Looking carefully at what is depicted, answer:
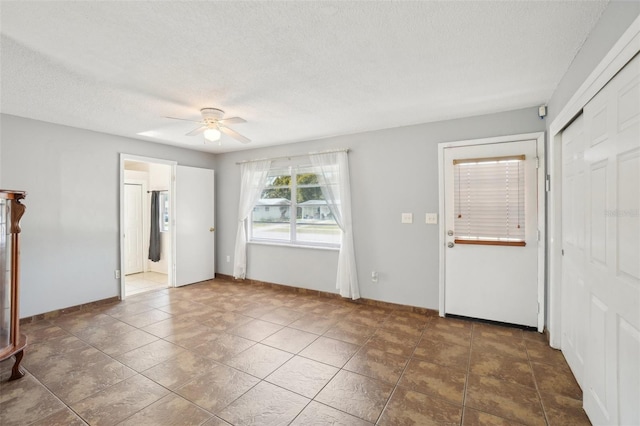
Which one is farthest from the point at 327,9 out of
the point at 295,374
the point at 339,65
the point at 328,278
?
the point at 328,278

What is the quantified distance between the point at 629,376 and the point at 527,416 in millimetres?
751

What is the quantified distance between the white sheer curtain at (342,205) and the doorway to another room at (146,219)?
3365mm

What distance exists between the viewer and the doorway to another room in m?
5.84

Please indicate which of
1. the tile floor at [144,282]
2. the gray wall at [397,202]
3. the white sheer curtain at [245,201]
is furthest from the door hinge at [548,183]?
the tile floor at [144,282]

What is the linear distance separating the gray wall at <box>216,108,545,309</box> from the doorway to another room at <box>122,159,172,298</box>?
10.3ft

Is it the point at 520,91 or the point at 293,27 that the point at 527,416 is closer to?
the point at 520,91

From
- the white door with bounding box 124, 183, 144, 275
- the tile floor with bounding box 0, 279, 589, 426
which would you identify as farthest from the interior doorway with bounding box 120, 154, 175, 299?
the tile floor with bounding box 0, 279, 589, 426

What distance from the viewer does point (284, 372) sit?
2.38 metres

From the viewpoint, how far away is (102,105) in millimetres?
3012

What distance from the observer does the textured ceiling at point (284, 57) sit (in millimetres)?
1611

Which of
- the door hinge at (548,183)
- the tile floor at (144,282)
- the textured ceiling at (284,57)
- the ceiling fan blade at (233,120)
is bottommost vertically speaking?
the tile floor at (144,282)

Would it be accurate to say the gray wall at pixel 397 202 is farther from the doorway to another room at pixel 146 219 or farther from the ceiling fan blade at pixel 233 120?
the doorway to another room at pixel 146 219

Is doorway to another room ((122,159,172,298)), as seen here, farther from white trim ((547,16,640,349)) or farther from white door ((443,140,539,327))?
white trim ((547,16,640,349))

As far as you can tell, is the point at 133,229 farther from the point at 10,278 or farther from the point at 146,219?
the point at 10,278
